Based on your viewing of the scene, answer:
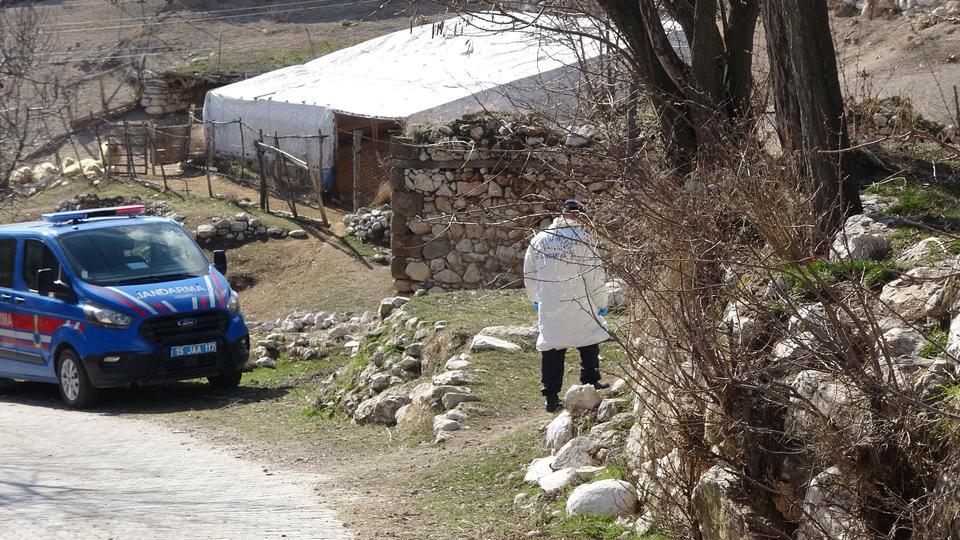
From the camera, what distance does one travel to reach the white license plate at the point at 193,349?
11.9 m

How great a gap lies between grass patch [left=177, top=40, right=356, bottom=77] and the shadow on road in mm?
24525

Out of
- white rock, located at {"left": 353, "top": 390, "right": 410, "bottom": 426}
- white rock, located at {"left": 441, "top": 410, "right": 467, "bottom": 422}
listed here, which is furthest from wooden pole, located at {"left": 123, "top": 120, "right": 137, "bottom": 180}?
white rock, located at {"left": 441, "top": 410, "right": 467, "bottom": 422}

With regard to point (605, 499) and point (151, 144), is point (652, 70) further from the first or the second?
point (151, 144)

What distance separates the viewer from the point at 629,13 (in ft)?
27.2

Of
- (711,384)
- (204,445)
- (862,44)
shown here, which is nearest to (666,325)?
(711,384)

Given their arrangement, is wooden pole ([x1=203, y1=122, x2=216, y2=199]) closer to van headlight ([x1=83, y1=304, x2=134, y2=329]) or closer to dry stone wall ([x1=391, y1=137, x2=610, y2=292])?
dry stone wall ([x1=391, y1=137, x2=610, y2=292])

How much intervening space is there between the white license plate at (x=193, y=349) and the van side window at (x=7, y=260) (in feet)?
7.68

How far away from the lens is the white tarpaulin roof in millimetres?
23250

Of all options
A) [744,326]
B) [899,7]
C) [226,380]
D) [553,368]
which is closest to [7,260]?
[226,380]

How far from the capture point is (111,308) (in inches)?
464

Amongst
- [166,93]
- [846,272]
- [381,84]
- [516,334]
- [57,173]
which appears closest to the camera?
[846,272]

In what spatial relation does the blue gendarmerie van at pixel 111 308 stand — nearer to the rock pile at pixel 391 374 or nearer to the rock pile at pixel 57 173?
the rock pile at pixel 391 374

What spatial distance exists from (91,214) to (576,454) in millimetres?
8527

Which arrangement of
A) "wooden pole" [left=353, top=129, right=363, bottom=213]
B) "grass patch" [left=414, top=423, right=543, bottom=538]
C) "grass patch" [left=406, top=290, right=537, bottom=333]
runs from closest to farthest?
"grass patch" [left=414, top=423, right=543, bottom=538]
"grass patch" [left=406, top=290, right=537, bottom=333]
"wooden pole" [left=353, top=129, right=363, bottom=213]
